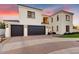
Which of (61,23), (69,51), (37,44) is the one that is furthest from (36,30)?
(69,51)

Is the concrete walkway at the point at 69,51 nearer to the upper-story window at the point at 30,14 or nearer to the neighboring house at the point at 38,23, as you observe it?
the neighboring house at the point at 38,23

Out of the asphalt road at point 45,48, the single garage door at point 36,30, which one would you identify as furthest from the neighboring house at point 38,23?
the asphalt road at point 45,48

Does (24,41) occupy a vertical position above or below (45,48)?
above

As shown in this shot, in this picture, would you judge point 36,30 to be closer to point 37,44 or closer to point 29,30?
point 29,30

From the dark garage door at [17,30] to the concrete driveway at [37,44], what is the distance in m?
0.07

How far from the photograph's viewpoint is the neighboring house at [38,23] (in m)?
3.01

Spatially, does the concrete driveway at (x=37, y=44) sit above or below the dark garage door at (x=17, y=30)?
below

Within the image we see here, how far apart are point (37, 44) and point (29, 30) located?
277 mm

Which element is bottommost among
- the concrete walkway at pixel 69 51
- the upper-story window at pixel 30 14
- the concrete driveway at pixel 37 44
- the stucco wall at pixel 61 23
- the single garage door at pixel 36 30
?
the concrete walkway at pixel 69 51

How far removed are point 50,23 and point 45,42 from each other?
1.02 feet

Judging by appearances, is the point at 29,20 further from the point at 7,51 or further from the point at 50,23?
the point at 7,51

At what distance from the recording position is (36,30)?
309 cm

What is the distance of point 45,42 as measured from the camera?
3.00 m
